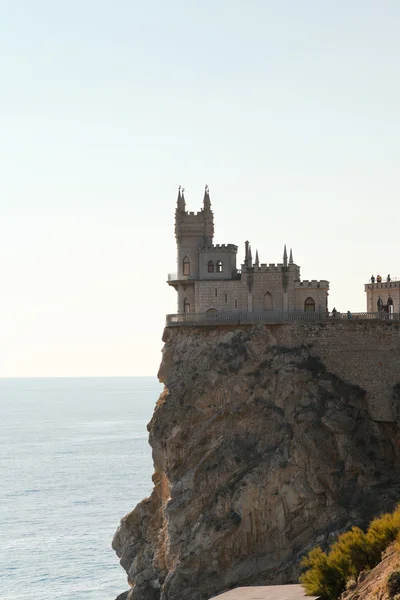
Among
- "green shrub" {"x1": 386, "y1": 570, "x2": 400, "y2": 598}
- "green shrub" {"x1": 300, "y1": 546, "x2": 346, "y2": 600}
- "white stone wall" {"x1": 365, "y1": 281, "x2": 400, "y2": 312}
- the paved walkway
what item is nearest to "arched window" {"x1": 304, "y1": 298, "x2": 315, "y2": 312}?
"white stone wall" {"x1": 365, "y1": 281, "x2": 400, "y2": 312}

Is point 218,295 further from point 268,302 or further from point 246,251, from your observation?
point 246,251

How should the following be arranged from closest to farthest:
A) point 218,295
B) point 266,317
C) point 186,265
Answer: point 266,317
point 218,295
point 186,265

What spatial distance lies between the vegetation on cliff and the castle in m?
34.4

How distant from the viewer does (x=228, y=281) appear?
242 ft

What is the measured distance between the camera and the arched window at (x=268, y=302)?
72.5 m

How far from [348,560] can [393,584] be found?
5279 millimetres

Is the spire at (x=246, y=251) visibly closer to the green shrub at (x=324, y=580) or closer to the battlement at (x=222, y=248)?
the battlement at (x=222, y=248)

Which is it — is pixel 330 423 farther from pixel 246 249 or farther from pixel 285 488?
pixel 246 249

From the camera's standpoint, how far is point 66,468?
134 metres

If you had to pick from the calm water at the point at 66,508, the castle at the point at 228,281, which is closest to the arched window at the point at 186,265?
the castle at the point at 228,281

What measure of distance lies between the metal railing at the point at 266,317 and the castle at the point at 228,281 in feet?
2.24

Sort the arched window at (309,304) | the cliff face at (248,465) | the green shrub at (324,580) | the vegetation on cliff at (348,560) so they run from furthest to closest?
the arched window at (309,304)
the cliff face at (248,465)
the vegetation on cliff at (348,560)
the green shrub at (324,580)

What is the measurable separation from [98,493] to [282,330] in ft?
172

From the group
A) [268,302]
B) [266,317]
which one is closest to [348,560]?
[266,317]
